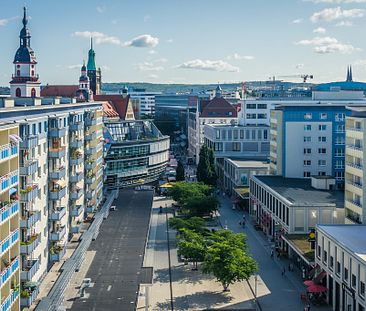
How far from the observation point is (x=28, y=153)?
44.2 meters

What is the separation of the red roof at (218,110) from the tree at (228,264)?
Result: 3619 inches

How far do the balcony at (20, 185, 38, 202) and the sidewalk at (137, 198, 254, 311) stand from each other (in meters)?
10.7

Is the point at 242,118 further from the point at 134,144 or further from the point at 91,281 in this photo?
the point at 91,281

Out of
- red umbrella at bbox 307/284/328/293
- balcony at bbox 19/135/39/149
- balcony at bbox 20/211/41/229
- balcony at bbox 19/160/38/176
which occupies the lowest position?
red umbrella at bbox 307/284/328/293

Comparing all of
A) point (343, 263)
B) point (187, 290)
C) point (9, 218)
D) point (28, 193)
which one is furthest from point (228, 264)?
point (9, 218)

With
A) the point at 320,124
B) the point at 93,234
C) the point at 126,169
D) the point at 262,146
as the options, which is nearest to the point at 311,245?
the point at 93,234

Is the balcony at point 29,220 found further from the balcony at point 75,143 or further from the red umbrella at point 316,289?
the red umbrella at point 316,289

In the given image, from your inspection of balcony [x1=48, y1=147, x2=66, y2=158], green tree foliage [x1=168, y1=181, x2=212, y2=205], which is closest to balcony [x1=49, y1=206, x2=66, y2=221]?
balcony [x1=48, y1=147, x2=66, y2=158]

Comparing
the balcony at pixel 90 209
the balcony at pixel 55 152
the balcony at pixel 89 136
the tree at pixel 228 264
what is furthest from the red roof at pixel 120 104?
the tree at pixel 228 264

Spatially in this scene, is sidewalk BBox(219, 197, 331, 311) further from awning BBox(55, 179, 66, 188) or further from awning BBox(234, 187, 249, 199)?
awning BBox(55, 179, 66, 188)

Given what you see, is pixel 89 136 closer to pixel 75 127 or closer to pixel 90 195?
pixel 90 195

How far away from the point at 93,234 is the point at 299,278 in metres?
22.5

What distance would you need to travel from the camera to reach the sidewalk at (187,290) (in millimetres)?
44906

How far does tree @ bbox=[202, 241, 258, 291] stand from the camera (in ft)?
151
